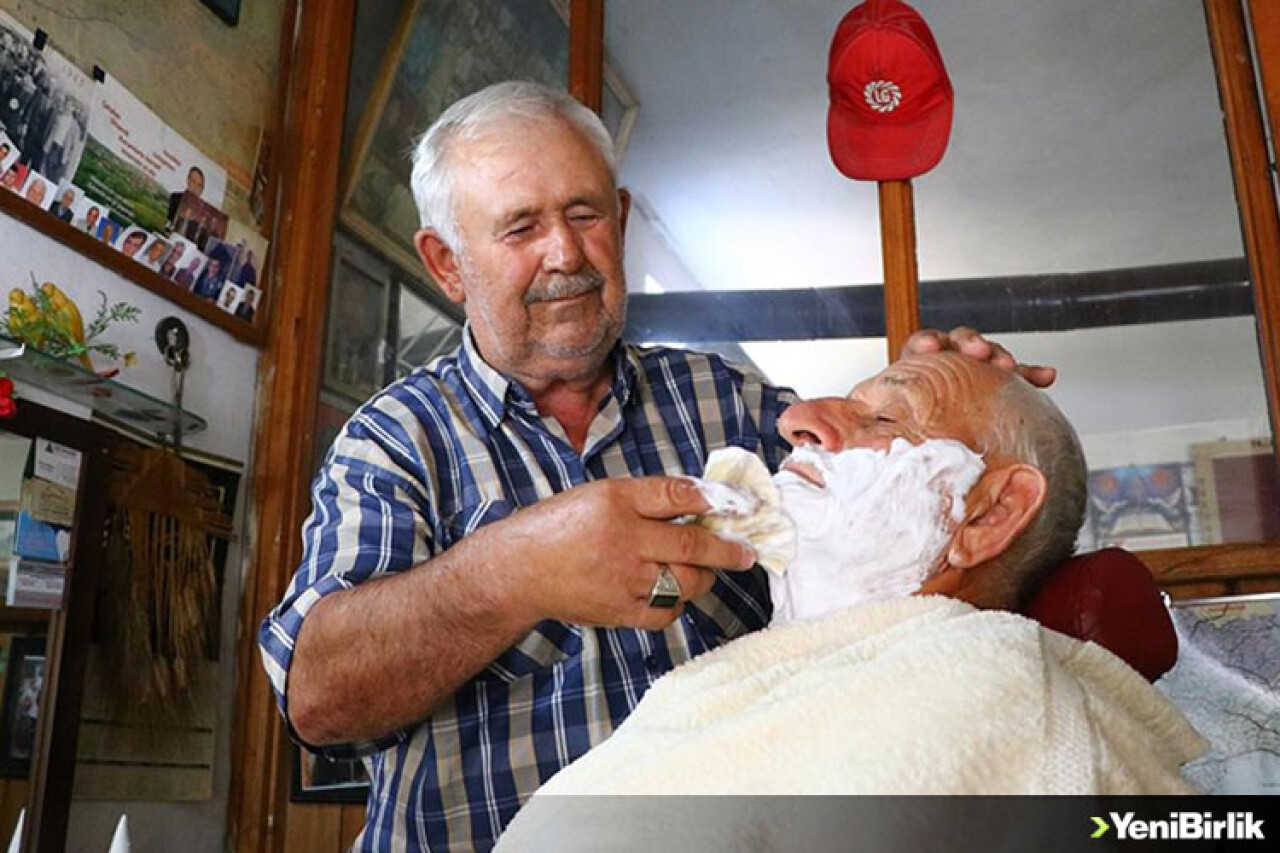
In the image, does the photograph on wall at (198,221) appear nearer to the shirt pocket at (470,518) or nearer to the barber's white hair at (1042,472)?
the shirt pocket at (470,518)

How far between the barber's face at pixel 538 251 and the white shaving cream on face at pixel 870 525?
57cm

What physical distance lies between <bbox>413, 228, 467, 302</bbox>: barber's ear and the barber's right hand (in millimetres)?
753

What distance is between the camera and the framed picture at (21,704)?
1823mm

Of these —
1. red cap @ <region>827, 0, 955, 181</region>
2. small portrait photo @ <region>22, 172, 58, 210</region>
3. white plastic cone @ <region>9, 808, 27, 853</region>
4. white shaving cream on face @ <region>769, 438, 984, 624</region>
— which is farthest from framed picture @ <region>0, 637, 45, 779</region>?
red cap @ <region>827, 0, 955, 181</region>

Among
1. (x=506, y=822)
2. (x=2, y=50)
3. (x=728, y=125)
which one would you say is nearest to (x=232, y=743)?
(x=506, y=822)

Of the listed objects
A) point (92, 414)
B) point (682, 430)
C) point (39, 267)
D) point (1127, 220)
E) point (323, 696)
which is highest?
point (1127, 220)

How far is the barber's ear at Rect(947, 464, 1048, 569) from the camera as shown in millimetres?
1242

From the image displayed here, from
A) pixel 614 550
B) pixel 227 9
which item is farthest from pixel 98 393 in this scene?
pixel 614 550

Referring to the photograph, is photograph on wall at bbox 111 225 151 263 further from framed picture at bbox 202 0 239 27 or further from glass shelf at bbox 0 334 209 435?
framed picture at bbox 202 0 239 27

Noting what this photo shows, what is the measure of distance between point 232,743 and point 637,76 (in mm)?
1796

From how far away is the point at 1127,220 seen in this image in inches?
88.7

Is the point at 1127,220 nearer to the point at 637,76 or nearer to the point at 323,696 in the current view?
the point at 637,76

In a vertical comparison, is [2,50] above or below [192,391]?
above

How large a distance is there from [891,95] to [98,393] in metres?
1.73
